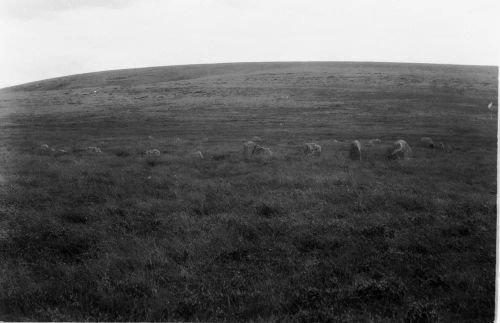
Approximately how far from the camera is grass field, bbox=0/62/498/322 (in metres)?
6.91

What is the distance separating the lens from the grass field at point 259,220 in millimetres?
6914

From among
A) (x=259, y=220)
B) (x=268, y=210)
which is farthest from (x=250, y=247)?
(x=268, y=210)

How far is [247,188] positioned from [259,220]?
264 cm

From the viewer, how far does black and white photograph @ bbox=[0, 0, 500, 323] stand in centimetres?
704

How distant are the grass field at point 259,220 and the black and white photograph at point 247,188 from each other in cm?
5

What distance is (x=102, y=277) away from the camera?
24.9 feet

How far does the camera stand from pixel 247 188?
12508 millimetres

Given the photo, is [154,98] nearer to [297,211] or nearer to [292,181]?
[292,181]

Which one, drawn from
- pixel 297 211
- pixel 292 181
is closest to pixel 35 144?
pixel 292 181

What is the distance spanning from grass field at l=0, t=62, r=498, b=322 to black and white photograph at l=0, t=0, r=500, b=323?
0.05 meters

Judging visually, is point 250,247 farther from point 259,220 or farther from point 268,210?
point 268,210

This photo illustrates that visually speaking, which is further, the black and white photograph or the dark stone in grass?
the dark stone in grass

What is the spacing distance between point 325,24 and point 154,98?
59.9ft

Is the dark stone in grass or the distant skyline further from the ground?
the distant skyline
